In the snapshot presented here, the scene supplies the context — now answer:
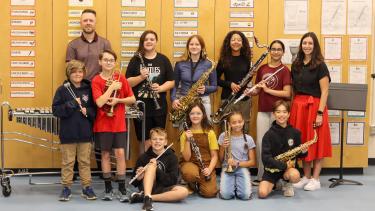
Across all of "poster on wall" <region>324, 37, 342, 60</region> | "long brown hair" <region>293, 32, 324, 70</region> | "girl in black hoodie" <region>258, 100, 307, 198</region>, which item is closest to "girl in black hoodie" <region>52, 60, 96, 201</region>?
"girl in black hoodie" <region>258, 100, 307, 198</region>

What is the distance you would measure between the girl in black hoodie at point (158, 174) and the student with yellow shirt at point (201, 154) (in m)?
0.29

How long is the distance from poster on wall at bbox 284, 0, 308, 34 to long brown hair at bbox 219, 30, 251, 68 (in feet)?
2.30

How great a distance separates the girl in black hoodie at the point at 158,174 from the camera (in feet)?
16.8

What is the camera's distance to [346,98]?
6.11 m

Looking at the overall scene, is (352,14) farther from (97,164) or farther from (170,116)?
(97,164)

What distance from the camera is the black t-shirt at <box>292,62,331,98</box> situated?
5914 millimetres

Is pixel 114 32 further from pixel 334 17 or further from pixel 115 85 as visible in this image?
pixel 334 17

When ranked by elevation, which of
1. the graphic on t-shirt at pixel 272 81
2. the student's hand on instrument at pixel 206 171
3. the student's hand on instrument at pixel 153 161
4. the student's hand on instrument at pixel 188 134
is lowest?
the student's hand on instrument at pixel 206 171

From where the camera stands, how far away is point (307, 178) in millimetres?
6148

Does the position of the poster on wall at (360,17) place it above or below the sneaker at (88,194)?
above

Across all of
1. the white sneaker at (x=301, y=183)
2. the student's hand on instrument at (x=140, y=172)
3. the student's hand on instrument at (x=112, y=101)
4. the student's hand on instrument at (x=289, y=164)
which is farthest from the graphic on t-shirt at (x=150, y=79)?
the white sneaker at (x=301, y=183)

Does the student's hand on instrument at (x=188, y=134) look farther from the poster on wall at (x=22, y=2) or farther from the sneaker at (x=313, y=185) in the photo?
the poster on wall at (x=22, y=2)

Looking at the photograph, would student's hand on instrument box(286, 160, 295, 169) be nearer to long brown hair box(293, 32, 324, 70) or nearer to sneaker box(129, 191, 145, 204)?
long brown hair box(293, 32, 324, 70)

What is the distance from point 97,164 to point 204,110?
165 centimetres
